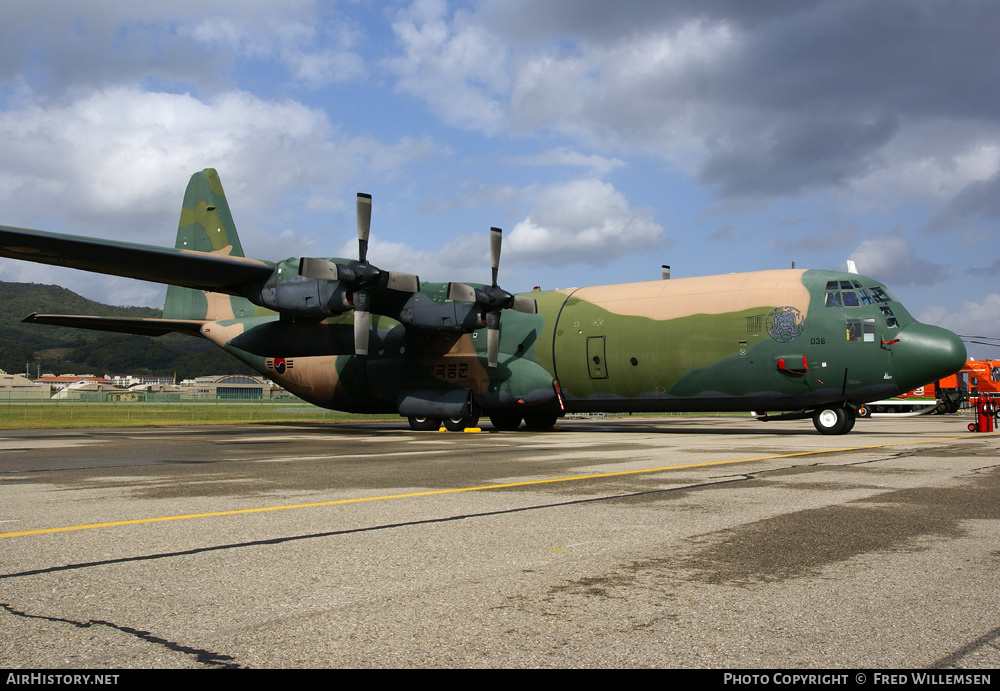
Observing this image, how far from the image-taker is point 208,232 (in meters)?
29.3

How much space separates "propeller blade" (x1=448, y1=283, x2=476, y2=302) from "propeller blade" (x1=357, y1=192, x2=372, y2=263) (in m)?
2.74

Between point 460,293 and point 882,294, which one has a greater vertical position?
point 460,293

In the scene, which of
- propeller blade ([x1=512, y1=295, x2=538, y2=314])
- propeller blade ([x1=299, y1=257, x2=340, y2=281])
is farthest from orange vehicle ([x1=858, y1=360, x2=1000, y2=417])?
propeller blade ([x1=299, y1=257, x2=340, y2=281])

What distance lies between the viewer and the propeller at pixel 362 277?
2147cm

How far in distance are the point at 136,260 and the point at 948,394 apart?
4146 cm

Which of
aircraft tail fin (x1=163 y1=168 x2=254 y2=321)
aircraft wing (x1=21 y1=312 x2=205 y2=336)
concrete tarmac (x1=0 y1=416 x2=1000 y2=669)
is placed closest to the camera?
concrete tarmac (x1=0 y1=416 x2=1000 y2=669)

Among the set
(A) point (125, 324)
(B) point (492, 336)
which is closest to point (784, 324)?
(B) point (492, 336)

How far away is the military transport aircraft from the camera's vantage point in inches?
800

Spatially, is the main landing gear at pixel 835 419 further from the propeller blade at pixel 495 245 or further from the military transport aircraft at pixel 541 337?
the propeller blade at pixel 495 245

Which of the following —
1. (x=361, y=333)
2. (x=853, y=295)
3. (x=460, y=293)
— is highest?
(x=460, y=293)

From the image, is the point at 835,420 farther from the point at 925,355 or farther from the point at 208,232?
the point at 208,232

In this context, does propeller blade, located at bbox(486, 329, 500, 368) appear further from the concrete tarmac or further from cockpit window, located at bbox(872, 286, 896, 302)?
the concrete tarmac

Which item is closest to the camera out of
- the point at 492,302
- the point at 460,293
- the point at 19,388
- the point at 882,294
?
the point at 882,294

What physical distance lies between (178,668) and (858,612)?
11.3 feet
